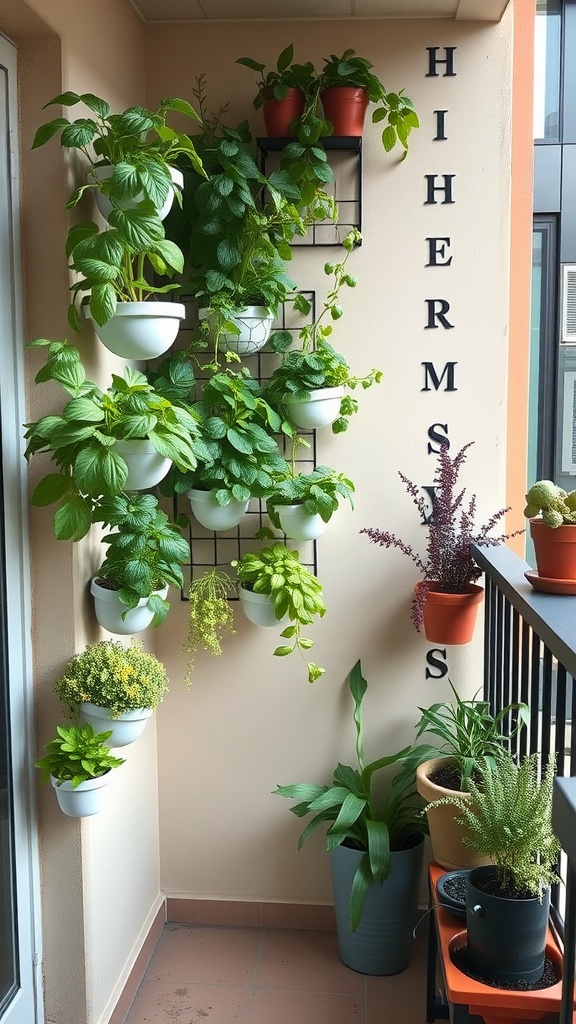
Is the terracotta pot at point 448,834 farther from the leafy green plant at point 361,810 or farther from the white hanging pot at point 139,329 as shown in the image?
the white hanging pot at point 139,329

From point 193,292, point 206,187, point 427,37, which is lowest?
point 193,292

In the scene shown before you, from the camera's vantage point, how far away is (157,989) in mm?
2570

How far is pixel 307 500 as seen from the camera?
2.46 meters

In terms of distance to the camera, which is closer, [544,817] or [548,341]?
[544,817]

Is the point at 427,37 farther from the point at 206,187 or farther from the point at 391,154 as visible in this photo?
the point at 206,187

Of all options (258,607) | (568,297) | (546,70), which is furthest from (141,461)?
(546,70)

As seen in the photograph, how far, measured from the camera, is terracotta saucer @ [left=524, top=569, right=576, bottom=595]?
1872mm

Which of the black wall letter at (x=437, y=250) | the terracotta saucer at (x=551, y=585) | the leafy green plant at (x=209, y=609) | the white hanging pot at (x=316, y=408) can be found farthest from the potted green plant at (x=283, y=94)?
the terracotta saucer at (x=551, y=585)

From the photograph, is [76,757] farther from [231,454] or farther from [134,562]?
[231,454]

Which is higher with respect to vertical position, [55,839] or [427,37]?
[427,37]

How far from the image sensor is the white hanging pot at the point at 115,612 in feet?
6.82

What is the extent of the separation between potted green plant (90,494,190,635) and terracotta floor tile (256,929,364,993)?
1.22m

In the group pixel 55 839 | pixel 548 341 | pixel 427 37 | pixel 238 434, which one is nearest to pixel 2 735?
pixel 55 839

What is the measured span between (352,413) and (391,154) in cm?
76
